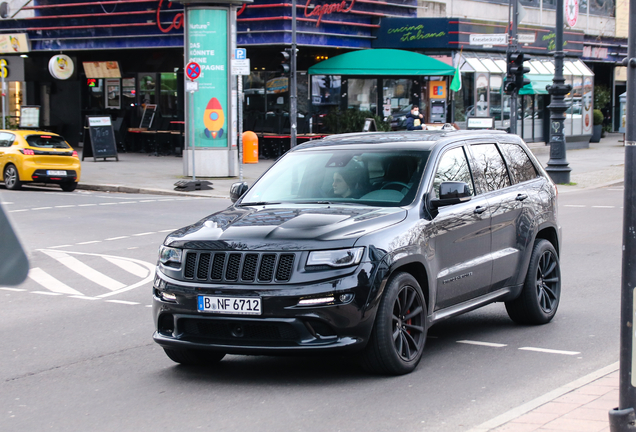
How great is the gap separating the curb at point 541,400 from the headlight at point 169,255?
2389 mm

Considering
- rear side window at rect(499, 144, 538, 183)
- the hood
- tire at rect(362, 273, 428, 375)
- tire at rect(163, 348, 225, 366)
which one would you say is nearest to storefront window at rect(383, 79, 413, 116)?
rear side window at rect(499, 144, 538, 183)

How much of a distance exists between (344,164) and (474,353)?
5.87 ft

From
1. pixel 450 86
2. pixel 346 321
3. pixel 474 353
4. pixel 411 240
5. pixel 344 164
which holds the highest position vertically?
pixel 450 86

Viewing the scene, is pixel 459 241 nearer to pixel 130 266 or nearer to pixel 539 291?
pixel 539 291

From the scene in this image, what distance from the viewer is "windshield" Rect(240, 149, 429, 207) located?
6871 millimetres

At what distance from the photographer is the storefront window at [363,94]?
1356 inches

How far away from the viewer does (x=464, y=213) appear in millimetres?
7102

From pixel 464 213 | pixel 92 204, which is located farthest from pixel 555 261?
pixel 92 204

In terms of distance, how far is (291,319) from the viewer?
18.8 feet

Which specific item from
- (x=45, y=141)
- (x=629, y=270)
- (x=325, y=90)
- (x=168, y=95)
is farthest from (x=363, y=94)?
(x=629, y=270)

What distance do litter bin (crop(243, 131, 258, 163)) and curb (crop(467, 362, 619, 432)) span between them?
Result: 25031 mm

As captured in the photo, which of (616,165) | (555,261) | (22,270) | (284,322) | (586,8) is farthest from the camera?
(586,8)

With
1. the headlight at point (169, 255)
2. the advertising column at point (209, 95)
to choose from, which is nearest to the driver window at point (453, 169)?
the headlight at point (169, 255)

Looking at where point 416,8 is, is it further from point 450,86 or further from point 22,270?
point 22,270
